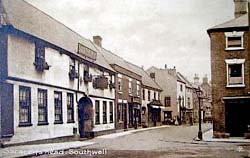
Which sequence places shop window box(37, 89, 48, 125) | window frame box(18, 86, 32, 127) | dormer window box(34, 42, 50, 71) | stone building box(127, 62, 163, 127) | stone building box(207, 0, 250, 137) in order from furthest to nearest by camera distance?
stone building box(127, 62, 163, 127), shop window box(37, 89, 48, 125), dormer window box(34, 42, 50, 71), window frame box(18, 86, 32, 127), stone building box(207, 0, 250, 137)

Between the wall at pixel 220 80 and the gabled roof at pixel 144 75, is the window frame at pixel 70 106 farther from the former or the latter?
the wall at pixel 220 80

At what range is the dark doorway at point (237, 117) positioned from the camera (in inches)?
160

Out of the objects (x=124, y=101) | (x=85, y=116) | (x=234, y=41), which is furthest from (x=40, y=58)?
(x=85, y=116)

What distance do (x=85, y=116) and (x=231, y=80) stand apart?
198 inches

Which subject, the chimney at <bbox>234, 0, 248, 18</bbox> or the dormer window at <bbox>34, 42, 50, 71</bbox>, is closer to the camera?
the chimney at <bbox>234, 0, 248, 18</bbox>

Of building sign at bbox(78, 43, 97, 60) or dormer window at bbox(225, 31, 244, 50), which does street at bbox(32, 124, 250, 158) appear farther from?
building sign at bbox(78, 43, 97, 60)

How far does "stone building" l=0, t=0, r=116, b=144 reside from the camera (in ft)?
14.0

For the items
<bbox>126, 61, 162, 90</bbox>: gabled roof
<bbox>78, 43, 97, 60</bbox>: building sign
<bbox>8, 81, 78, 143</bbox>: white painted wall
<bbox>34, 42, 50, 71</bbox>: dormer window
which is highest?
<bbox>78, 43, 97, 60</bbox>: building sign

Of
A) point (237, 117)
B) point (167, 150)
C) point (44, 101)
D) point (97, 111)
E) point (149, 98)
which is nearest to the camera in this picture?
point (237, 117)

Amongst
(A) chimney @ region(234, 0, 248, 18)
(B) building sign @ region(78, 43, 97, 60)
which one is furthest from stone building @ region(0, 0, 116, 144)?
Answer: (A) chimney @ region(234, 0, 248, 18)

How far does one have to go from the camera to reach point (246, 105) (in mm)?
4172

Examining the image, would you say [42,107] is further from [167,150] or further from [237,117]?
[237,117]

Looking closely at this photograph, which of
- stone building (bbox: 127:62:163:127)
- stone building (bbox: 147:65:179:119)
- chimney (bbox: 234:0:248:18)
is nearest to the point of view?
chimney (bbox: 234:0:248:18)

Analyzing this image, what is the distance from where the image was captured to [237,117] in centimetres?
416
